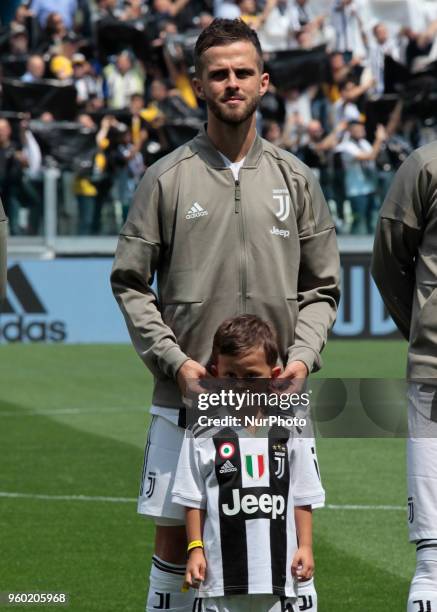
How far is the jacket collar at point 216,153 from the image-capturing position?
4734 mm

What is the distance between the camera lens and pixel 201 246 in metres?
4.68

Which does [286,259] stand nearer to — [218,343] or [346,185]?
[218,343]

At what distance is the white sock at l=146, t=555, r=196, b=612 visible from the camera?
4746 mm

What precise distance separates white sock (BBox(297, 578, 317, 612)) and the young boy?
3cm

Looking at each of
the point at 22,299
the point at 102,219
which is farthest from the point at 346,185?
the point at 22,299

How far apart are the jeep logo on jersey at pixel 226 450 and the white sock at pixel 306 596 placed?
0.45 m

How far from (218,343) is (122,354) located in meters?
13.0

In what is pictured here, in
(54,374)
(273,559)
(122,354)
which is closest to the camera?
(273,559)

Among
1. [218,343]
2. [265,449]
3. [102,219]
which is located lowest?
[102,219]

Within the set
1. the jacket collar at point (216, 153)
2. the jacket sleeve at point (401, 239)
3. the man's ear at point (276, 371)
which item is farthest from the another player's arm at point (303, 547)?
the jacket collar at point (216, 153)

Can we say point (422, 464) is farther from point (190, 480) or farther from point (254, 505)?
point (190, 480)

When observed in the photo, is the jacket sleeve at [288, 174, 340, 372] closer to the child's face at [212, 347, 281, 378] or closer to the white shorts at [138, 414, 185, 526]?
the child's face at [212, 347, 281, 378]

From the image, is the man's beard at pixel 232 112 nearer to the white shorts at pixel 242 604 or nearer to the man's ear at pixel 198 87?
the man's ear at pixel 198 87

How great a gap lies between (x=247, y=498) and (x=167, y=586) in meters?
0.59
